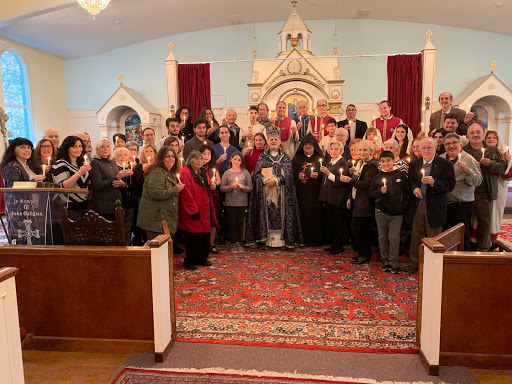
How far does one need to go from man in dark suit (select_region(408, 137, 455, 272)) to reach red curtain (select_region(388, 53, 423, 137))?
509 cm

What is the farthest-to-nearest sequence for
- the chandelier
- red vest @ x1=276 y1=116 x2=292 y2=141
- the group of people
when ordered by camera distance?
the chandelier < red vest @ x1=276 y1=116 x2=292 y2=141 < the group of people

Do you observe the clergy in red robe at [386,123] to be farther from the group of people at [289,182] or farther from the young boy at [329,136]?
the young boy at [329,136]

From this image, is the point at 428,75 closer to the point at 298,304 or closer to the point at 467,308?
the point at 298,304

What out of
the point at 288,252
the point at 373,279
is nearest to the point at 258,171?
the point at 288,252

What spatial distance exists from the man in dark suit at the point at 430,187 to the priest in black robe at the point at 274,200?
1.61 m

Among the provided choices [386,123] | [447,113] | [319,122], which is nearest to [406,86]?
[386,123]

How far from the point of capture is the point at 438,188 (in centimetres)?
394

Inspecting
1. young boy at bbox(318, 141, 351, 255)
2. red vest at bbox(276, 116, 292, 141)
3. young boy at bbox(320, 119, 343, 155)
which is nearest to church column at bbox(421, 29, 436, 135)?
young boy at bbox(320, 119, 343, 155)

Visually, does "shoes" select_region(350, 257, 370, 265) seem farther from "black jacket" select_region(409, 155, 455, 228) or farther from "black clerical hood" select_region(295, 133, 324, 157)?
"black clerical hood" select_region(295, 133, 324, 157)

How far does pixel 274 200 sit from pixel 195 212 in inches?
51.4

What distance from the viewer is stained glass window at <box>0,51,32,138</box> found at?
1075 centimetres

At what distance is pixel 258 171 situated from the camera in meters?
5.39

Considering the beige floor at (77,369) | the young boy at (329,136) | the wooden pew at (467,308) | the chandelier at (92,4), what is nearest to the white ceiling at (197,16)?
the chandelier at (92,4)

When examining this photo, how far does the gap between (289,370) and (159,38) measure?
481 inches
